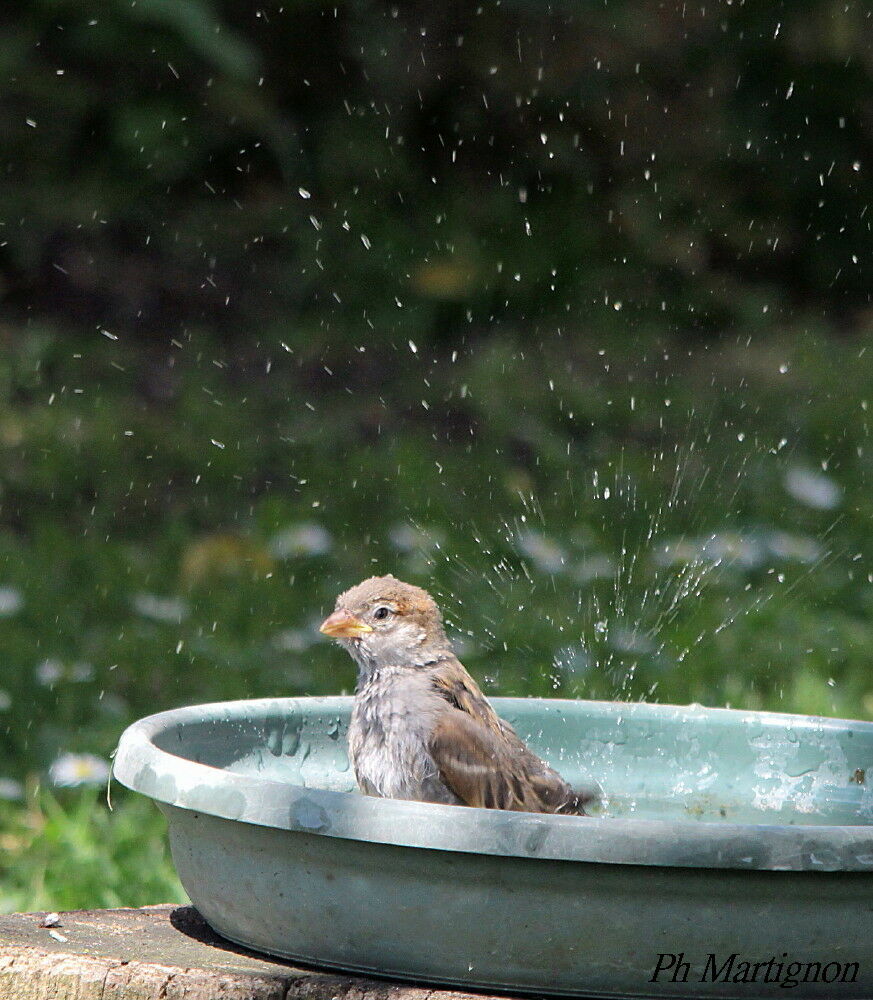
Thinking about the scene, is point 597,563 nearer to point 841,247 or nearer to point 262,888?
point 262,888

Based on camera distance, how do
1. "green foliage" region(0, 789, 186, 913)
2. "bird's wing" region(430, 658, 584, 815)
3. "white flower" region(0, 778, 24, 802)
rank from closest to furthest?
"bird's wing" region(430, 658, 584, 815) → "green foliage" region(0, 789, 186, 913) → "white flower" region(0, 778, 24, 802)

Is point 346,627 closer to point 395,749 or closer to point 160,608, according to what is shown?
point 395,749

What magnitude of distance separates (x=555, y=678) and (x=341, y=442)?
2.47 meters

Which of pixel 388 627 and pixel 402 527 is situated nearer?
pixel 388 627

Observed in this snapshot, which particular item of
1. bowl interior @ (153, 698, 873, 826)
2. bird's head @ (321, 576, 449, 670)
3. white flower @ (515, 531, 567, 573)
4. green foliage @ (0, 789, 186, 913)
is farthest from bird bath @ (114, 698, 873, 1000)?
white flower @ (515, 531, 567, 573)

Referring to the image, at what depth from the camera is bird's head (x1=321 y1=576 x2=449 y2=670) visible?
9.24 feet

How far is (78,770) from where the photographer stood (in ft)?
13.6

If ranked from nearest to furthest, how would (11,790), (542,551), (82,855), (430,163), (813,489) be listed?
1. (82,855)
2. (11,790)
3. (542,551)
4. (813,489)
5. (430,163)

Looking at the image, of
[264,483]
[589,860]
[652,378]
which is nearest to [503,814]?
[589,860]

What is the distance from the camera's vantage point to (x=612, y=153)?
29.5 feet

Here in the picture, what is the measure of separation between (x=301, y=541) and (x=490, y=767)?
338 centimetres

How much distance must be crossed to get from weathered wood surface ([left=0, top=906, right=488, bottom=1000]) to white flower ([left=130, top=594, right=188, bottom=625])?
9.43ft

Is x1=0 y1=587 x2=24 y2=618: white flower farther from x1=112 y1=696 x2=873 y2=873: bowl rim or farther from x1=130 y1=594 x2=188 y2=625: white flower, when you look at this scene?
x1=112 y1=696 x2=873 y2=873: bowl rim

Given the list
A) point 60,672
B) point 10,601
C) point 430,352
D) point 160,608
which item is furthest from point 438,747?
point 430,352
